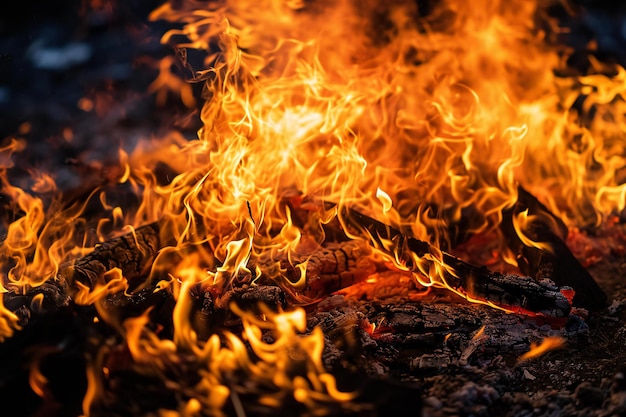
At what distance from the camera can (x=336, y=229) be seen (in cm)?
531

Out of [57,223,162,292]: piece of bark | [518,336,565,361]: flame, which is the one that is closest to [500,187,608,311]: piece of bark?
[518,336,565,361]: flame

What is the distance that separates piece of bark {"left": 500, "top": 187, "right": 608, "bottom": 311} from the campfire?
0.07 feet

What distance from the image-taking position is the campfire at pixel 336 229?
336 centimetres

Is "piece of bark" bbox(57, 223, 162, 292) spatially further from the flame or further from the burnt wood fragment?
the flame

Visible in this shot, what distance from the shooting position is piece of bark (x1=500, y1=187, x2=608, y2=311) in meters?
4.77

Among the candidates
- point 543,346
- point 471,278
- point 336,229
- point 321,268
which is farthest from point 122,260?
point 543,346

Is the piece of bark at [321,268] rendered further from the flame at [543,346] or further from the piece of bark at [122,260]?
the flame at [543,346]

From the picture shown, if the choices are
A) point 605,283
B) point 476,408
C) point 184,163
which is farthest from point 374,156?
point 476,408

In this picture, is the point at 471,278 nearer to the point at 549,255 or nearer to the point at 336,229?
the point at 549,255

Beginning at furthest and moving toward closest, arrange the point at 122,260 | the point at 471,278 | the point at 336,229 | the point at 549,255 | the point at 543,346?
1. the point at 336,229
2. the point at 549,255
3. the point at 122,260
4. the point at 471,278
5. the point at 543,346

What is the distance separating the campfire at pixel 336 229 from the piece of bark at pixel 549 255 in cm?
2

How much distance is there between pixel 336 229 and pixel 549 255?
1.89 m

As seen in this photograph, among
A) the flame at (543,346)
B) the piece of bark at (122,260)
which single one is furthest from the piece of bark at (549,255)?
the piece of bark at (122,260)

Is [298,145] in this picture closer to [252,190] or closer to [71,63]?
[252,190]
